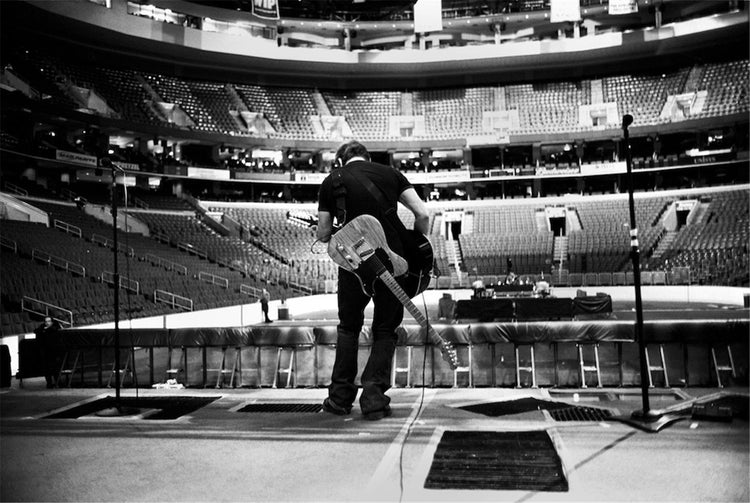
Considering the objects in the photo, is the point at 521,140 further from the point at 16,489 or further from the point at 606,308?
the point at 16,489

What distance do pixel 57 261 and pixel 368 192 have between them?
19.1 m

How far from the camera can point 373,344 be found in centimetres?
487

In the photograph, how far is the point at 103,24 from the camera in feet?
112

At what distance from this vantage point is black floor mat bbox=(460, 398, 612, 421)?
4668 millimetres

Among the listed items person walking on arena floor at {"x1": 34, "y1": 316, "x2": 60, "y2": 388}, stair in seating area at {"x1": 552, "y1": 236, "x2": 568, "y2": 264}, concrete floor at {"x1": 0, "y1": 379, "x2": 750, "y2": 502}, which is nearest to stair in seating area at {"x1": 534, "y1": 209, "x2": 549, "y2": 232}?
stair in seating area at {"x1": 552, "y1": 236, "x2": 568, "y2": 264}

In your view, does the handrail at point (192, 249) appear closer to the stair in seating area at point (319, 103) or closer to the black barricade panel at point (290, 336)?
the stair in seating area at point (319, 103)

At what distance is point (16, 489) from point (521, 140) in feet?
136

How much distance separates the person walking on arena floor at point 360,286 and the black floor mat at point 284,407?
353 mm

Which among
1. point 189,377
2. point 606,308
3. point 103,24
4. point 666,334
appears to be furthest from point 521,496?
point 103,24

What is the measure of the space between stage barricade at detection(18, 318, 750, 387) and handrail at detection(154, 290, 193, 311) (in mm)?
14348

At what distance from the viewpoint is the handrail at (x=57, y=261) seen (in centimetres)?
2034

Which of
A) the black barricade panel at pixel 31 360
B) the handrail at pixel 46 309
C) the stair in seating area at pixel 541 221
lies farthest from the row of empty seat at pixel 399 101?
the black barricade panel at pixel 31 360

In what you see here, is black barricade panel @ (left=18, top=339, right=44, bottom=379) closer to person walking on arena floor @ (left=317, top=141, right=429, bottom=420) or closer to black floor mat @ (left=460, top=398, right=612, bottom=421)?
person walking on arena floor @ (left=317, top=141, right=429, bottom=420)

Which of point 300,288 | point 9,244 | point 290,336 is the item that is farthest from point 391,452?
point 300,288
